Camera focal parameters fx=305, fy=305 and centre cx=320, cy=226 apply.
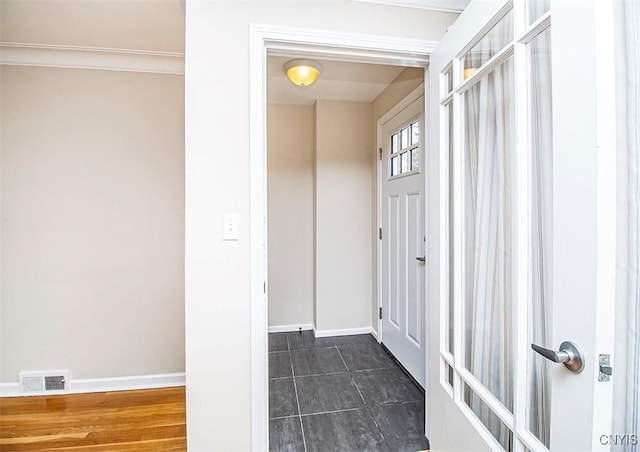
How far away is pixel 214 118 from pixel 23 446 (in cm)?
210

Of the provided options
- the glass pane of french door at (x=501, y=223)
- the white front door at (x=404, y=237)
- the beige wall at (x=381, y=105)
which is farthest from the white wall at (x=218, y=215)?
the white front door at (x=404, y=237)

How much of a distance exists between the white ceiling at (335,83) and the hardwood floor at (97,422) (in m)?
2.53

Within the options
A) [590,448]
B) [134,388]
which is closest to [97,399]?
[134,388]

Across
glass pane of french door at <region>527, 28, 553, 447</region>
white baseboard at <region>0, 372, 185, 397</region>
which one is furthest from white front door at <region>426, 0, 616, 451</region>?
white baseboard at <region>0, 372, 185, 397</region>

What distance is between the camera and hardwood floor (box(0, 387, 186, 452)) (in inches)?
67.6

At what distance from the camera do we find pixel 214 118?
1.38 metres

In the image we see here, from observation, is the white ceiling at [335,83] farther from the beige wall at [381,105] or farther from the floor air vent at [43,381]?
the floor air vent at [43,381]

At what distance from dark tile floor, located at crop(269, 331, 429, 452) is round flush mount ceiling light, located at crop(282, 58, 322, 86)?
7.52 ft

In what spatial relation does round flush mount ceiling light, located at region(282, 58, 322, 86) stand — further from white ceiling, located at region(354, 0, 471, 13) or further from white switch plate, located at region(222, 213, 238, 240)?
white switch plate, located at region(222, 213, 238, 240)

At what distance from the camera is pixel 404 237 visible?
2.54 m

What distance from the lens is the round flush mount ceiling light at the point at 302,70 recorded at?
7.25 ft

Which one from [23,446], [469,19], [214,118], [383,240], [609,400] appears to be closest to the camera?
[609,400]

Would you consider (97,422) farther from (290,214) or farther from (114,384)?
(290,214)

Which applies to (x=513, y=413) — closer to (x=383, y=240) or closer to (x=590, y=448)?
(x=590, y=448)
